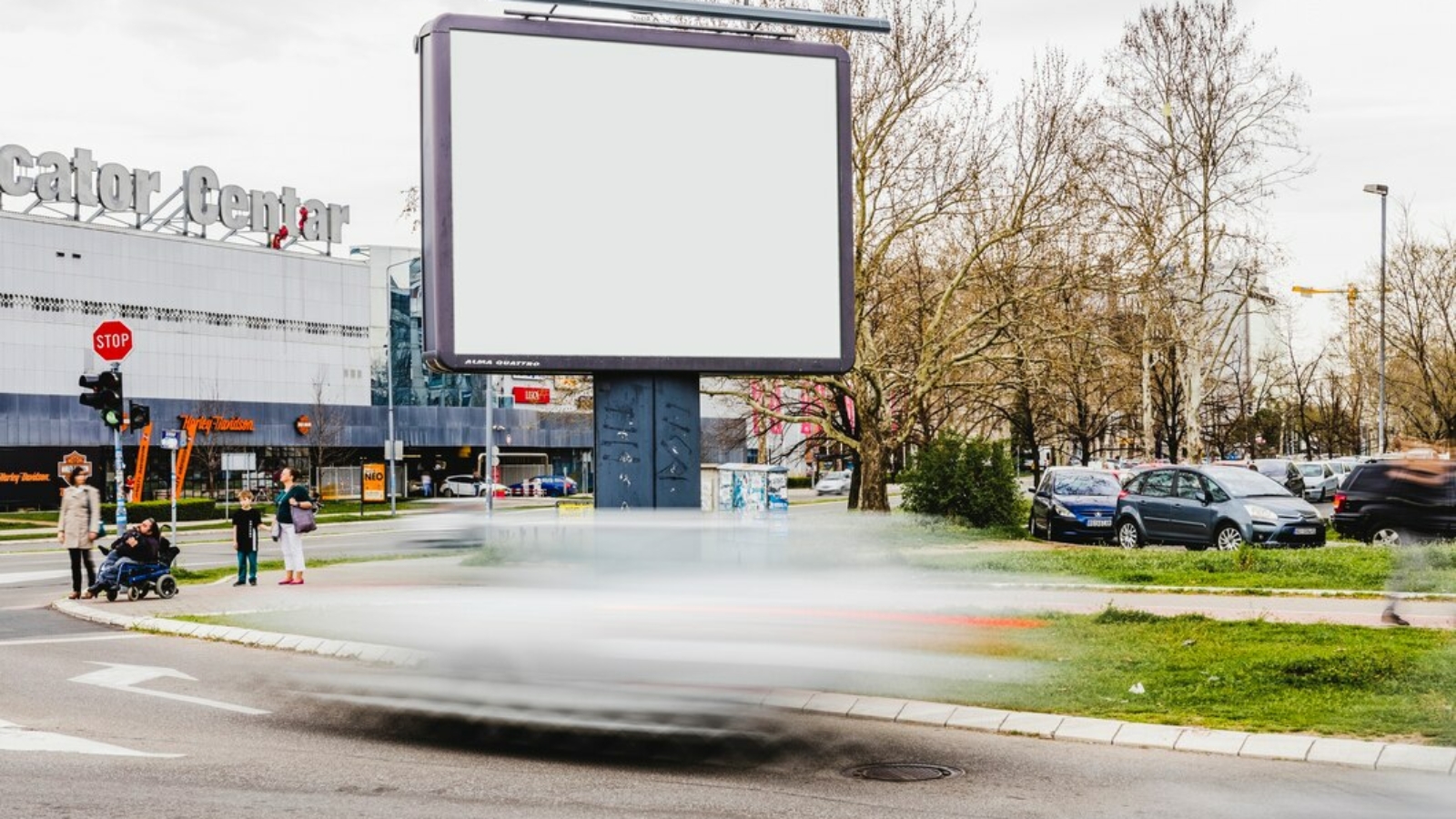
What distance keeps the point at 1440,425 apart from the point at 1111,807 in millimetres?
54691

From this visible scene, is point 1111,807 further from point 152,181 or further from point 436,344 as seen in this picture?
point 152,181

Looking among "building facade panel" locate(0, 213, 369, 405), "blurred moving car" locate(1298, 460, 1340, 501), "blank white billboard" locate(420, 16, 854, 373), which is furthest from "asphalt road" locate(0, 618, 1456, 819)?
→ "building facade panel" locate(0, 213, 369, 405)

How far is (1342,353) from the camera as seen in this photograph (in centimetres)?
7319

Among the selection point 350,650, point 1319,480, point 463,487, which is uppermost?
point 350,650

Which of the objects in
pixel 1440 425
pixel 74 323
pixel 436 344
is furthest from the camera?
pixel 74 323

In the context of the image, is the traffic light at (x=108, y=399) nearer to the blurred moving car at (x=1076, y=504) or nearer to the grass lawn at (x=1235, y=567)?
the grass lawn at (x=1235, y=567)

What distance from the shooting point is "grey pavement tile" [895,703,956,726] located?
9289mm

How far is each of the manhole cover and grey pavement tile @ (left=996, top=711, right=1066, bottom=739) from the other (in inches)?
40.8

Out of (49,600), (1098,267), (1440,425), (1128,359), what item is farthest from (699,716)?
(1440,425)

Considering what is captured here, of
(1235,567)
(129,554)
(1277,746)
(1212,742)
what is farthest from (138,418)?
(1277,746)

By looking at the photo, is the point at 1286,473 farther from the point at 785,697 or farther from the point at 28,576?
the point at 785,697

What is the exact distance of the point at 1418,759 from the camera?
7.81m

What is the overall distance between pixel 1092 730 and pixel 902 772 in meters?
1.54

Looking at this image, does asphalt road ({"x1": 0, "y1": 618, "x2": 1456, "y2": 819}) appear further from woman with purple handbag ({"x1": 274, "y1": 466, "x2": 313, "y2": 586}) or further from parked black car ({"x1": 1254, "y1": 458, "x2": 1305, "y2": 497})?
parked black car ({"x1": 1254, "y1": 458, "x2": 1305, "y2": 497})
